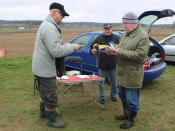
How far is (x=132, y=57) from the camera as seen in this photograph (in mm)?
3152

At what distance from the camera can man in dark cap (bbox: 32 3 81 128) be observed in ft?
10.6

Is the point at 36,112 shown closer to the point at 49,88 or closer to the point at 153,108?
the point at 49,88

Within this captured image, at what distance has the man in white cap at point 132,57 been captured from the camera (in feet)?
10.4

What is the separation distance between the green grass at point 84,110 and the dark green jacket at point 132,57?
0.86 meters

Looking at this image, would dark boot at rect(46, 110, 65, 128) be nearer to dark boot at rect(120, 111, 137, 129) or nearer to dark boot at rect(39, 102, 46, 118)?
dark boot at rect(39, 102, 46, 118)

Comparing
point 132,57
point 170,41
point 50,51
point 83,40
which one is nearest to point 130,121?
point 132,57

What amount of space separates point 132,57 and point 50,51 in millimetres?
1169

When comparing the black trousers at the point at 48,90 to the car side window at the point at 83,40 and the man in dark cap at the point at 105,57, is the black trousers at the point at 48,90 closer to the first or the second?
the man in dark cap at the point at 105,57

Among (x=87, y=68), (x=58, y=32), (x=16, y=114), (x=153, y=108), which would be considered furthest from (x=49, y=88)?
(x=87, y=68)

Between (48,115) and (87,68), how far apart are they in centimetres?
308

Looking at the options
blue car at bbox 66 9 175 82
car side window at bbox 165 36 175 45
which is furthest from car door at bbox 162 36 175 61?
blue car at bbox 66 9 175 82

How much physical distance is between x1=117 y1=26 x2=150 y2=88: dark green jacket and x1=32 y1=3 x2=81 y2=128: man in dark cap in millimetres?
746

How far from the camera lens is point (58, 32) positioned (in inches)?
131

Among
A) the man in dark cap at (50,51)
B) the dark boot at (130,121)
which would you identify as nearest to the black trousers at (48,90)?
the man in dark cap at (50,51)
